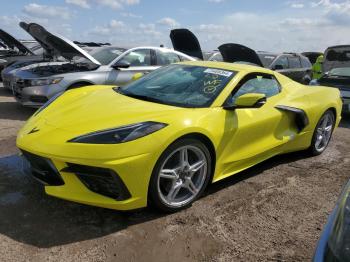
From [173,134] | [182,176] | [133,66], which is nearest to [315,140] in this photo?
[182,176]

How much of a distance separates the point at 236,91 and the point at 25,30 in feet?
19.6

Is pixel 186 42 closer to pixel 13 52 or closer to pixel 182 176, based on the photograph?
pixel 13 52

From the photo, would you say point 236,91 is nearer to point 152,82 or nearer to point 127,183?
point 152,82

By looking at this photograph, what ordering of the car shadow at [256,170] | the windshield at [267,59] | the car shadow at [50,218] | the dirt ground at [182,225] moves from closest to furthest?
the dirt ground at [182,225] → the car shadow at [50,218] → the car shadow at [256,170] → the windshield at [267,59]

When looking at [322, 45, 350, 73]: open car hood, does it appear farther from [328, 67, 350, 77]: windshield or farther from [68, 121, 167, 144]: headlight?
[68, 121, 167, 144]: headlight

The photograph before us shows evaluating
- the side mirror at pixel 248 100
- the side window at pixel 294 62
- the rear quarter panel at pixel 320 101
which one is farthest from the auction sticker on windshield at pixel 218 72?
the side window at pixel 294 62

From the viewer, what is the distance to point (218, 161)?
12.5ft

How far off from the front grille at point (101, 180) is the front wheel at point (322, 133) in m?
3.17

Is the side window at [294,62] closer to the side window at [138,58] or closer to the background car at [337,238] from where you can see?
the side window at [138,58]

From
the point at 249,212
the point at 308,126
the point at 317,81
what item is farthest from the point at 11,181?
the point at 317,81

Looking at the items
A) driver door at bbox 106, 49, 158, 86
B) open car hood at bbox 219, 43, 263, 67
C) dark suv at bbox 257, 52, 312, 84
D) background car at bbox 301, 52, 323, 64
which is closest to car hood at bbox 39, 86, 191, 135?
driver door at bbox 106, 49, 158, 86

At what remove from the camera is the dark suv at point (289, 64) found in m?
11.5

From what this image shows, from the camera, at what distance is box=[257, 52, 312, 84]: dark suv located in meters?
11.5

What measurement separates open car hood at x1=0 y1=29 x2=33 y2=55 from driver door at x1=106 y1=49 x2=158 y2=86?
13.1 feet
